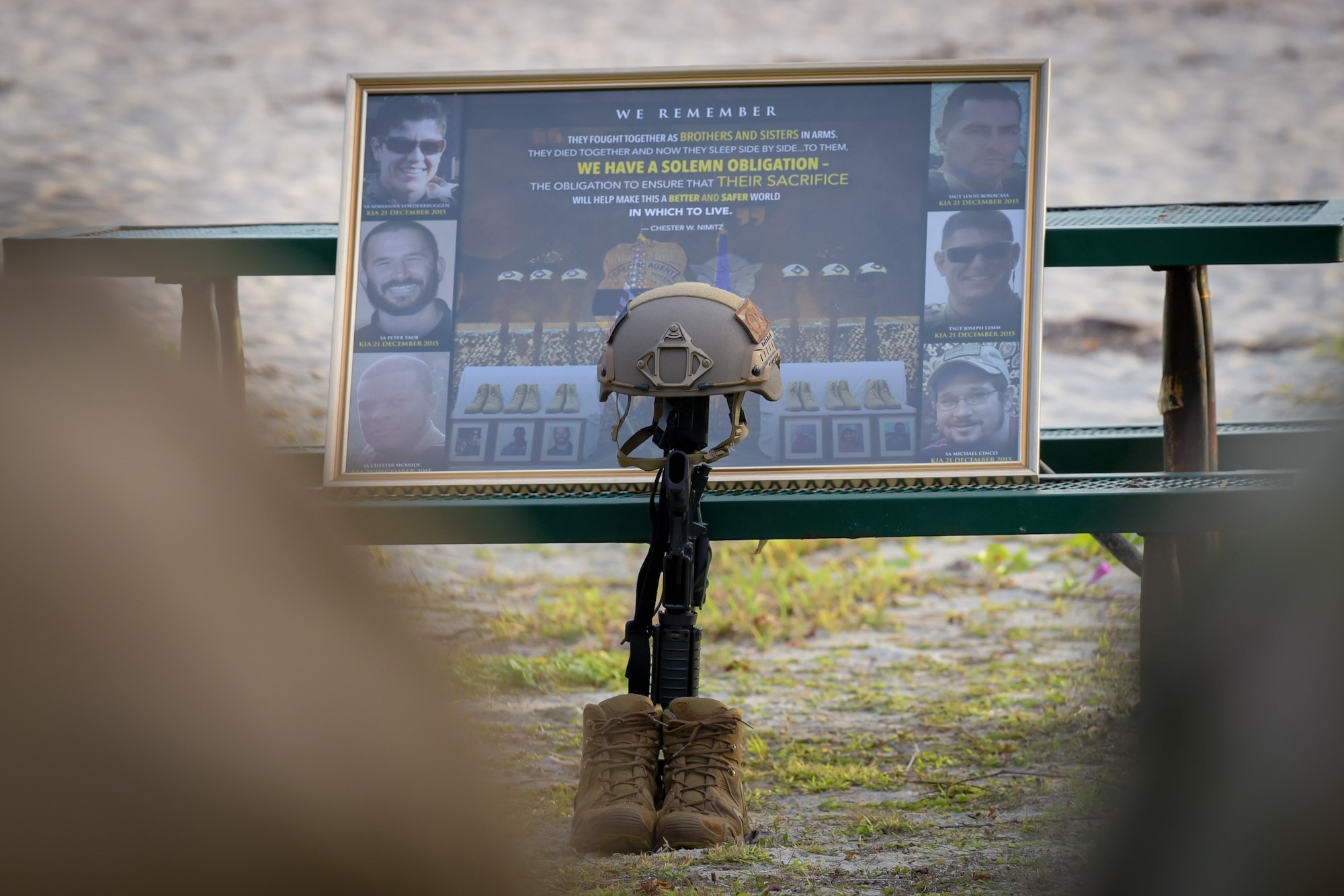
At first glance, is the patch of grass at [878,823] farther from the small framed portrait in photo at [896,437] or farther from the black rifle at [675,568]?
the small framed portrait in photo at [896,437]

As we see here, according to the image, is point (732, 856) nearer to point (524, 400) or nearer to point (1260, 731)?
point (524, 400)

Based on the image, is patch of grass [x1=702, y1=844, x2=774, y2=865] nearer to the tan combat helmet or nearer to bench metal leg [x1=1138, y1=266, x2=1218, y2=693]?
the tan combat helmet

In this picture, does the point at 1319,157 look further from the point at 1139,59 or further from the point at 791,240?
the point at 791,240

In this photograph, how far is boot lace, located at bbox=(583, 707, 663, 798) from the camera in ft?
→ 6.23

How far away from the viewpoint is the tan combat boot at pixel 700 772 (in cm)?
189

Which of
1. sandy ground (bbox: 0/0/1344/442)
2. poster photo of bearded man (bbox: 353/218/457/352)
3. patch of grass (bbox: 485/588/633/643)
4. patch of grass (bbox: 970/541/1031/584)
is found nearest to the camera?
poster photo of bearded man (bbox: 353/218/457/352)

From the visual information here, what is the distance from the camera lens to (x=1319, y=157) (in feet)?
19.6

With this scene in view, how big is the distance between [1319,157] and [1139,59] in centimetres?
121

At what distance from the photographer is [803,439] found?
2.20m

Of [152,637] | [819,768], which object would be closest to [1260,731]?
[152,637]

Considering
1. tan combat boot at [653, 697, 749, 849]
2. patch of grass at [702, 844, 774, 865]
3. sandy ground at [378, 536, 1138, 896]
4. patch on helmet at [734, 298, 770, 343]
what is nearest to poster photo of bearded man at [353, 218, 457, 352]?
sandy ground at [378, 536, 1138, 896]

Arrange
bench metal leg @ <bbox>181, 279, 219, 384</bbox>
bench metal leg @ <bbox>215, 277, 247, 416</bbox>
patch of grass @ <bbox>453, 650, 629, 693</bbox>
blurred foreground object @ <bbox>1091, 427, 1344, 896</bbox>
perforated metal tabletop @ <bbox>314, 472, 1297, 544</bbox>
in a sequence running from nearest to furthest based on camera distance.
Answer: blurred foreground object @ <bbox>1091, 427, 1344, 896</bbox>, perforated metal tabletop @ <bbox>314, 472, 1297, 544</bbox>, bench metal leg @ <bbox>181, 279, 219, 384</bbox>, bench metal leg @ <bbox>215, 277, 247, 416</bbox>, patch of grass @ <bbox>453, 650, 629, 693</bbox>

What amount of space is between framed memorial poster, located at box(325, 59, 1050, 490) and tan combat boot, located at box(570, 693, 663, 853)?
1.26 feet

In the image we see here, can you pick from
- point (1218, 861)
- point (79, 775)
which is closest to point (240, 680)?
point (79, 775)
